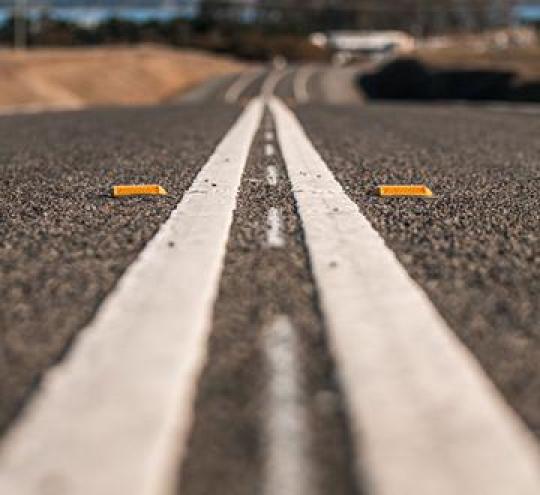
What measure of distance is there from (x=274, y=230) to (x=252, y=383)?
1994 millimetres

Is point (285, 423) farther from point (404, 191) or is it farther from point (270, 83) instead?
point (270, 83)

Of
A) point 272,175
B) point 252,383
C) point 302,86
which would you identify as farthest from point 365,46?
point 252,383

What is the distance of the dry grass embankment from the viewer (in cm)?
4134

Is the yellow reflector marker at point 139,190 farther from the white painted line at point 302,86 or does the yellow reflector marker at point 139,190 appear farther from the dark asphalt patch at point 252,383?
the white painted line at point 302,86

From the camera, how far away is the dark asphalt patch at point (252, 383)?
6.07ft

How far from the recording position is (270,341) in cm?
263

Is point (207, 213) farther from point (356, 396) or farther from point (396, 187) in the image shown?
point (356, 396)

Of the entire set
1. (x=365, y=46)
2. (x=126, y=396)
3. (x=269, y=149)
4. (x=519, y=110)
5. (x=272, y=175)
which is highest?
(x=126, y=396)

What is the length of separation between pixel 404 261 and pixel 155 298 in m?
1.19

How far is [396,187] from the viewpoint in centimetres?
567

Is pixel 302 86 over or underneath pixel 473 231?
underneath

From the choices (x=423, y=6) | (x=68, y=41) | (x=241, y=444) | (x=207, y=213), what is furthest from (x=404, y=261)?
(x=423, y=6)

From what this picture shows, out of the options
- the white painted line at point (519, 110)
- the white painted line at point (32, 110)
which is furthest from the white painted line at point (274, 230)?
the white painted line at point (519, 110)

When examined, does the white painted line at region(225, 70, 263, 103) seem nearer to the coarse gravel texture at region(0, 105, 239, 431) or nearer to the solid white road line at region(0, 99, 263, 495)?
the coarse gravel texture at region(0, 105, 239, 431)
